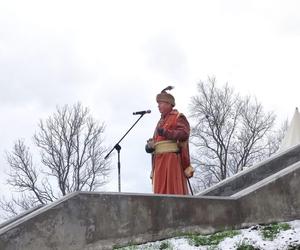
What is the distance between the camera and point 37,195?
34281mm

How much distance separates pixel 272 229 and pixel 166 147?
12.7 feet

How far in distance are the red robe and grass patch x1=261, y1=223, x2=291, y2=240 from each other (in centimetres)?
330

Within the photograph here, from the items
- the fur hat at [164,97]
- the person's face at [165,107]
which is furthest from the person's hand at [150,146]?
the fur hat at [164,97]

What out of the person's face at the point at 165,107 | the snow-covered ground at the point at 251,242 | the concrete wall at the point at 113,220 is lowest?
the snow-covered ground at the point at 251,242

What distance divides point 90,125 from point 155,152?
1029 inches

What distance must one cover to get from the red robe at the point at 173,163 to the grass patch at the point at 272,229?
3304 millimetres

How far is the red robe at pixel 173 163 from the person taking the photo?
10.3 meters

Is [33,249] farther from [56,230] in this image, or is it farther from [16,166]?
[16,166]

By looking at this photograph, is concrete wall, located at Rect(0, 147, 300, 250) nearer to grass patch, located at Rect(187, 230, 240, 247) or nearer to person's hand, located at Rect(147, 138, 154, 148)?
grass patch, located at Rect(187, 230, 240, 247)

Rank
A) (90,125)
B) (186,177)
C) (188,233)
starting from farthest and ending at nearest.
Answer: (90,125) → (186,177) → (188,233)

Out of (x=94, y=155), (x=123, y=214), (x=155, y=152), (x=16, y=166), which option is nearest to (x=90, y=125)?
(x=94, y=155)

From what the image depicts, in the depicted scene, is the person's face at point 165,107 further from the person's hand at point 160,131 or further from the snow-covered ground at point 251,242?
the snow-covered ground at point 251,242

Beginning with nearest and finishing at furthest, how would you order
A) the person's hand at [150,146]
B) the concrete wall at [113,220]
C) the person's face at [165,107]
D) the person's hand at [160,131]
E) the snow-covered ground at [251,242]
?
the snow-covered ground at [251,242] → the concrete wall at [113,220] → the person's hand at [160,131] → the person's hand at [150,146] → the person's face at [165,107]

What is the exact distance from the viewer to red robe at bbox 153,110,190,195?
10336 mm
